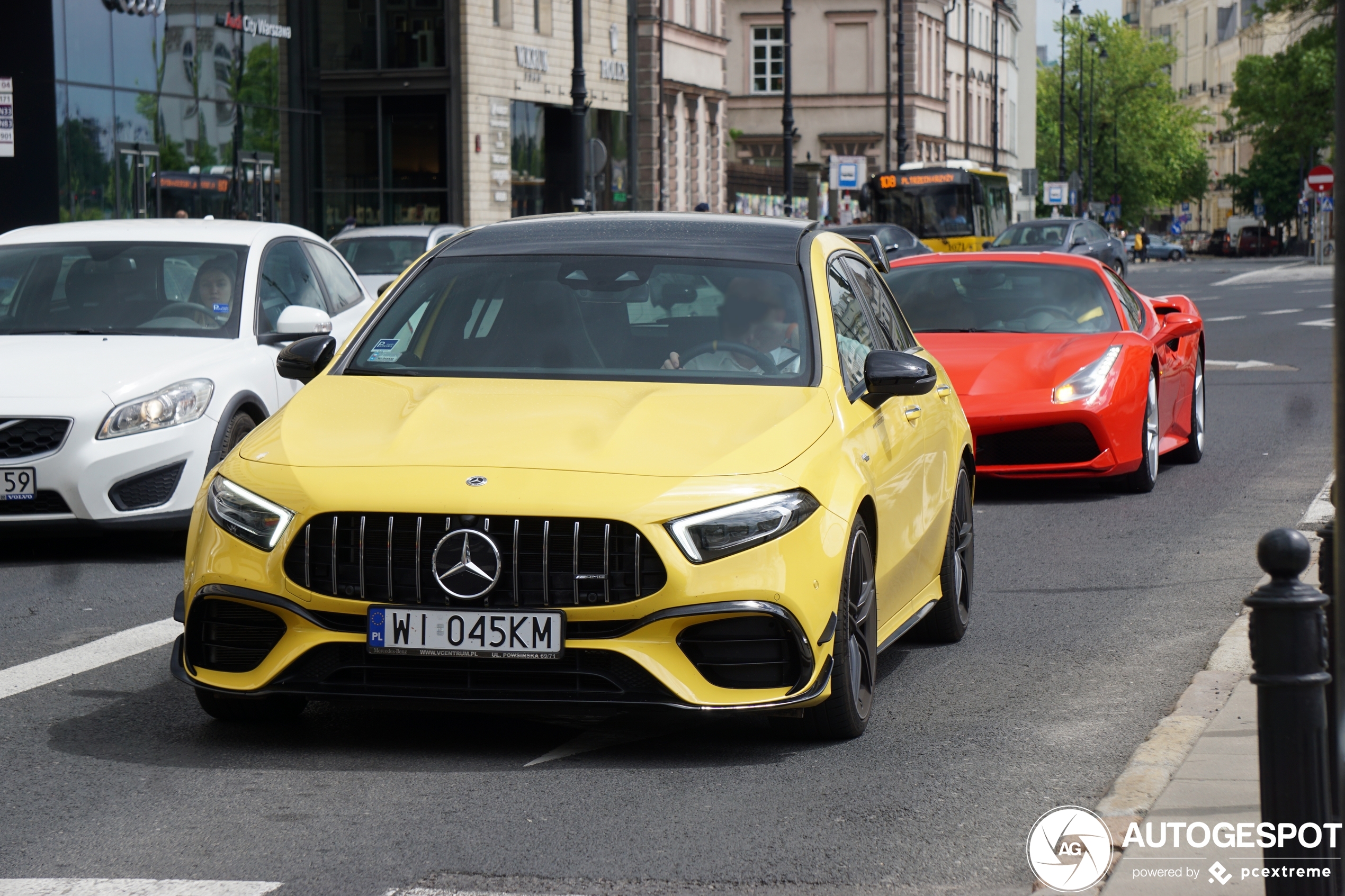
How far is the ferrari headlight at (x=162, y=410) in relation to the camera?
9.17 metres

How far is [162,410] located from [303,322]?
2.80ft

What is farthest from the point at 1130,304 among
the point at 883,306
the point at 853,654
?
the point at 853,654

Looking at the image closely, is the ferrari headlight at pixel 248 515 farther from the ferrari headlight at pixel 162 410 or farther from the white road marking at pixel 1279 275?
the white road marking at pixel 1279 275

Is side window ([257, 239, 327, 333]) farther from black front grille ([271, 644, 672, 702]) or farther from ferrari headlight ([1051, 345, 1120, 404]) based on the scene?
black front grille ([271, 644, 672, 702])

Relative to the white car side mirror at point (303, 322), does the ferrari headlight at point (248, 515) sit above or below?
below

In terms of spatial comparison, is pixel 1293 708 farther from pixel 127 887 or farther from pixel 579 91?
pixel 579 91

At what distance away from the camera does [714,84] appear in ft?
210

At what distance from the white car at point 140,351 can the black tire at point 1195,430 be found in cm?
535

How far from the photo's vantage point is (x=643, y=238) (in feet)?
22.5

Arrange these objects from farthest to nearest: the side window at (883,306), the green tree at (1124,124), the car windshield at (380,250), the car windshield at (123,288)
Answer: the green tree at (1124,124), the car windshield at (380,250), the car windshield at (123,288), the side window at (883,306)

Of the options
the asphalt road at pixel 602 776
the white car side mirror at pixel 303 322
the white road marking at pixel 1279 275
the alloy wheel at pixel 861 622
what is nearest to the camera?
the asphalt road at pixel 602 776

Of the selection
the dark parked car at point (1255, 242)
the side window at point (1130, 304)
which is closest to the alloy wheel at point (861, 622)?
the side window at point (1130, 304)

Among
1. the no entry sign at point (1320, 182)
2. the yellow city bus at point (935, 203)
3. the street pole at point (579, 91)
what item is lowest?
the yellow city bus at point (935, 203)

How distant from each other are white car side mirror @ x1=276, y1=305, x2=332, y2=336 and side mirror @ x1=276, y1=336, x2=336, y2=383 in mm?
2832
